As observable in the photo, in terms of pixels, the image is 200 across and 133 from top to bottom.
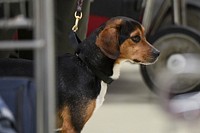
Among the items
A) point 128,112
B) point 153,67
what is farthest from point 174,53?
point 128,112

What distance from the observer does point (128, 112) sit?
14.8 ft

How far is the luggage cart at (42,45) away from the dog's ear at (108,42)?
1121 mm

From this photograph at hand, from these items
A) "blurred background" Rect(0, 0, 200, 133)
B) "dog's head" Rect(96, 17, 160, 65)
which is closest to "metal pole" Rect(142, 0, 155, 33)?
"blurred background" Rect(0, 0, 200, 133)

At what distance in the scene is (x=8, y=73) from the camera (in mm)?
2385

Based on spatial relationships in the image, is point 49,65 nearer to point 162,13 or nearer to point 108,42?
point 108,42

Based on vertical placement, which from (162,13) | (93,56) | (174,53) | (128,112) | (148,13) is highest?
(93,56)

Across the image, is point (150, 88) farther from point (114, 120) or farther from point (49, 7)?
point (49, 7)

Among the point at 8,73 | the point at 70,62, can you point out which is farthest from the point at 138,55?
the point at 8,73

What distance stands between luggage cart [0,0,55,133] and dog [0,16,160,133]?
101cm

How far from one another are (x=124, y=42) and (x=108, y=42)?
0.12 m

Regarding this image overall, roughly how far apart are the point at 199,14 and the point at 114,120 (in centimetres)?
165

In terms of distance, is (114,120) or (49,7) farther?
(114,120)

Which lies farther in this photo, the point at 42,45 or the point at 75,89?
the point at 75,89

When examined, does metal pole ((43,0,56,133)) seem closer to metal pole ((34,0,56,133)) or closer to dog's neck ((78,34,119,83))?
metal pole ((34,0,56,133))
